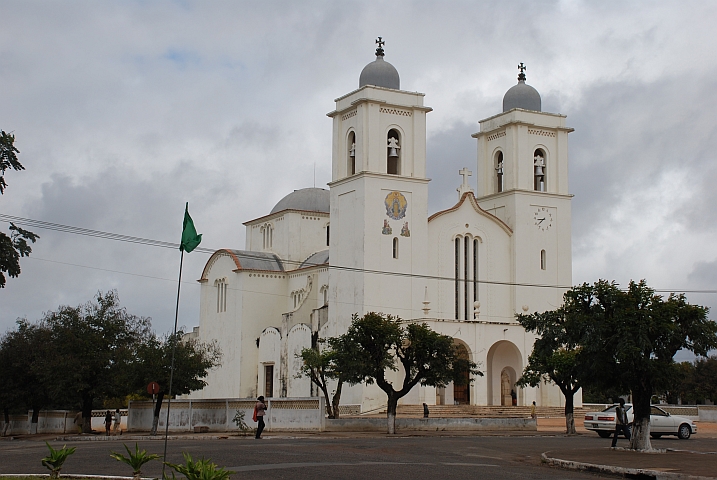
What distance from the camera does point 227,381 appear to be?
59281mm

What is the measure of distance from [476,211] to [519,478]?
37785mm

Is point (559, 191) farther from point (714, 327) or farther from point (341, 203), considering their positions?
point (714, 327)

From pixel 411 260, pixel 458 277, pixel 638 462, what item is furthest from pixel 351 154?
pixel 638 462

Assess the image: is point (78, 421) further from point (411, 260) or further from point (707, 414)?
point (707, 414)

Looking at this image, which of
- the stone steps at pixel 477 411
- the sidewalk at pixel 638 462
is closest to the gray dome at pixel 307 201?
the stone steps at pixel 477 411

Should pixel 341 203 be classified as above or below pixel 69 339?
above

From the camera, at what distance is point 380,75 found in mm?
53531

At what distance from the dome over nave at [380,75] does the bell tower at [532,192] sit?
744cm

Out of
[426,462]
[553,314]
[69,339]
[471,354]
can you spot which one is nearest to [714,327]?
[553,314]

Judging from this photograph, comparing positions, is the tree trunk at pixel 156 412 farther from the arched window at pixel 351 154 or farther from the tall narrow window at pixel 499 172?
the tall narrow window at pixel 499 172

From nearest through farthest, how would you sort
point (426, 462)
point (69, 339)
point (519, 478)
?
point (519, 478), point (426, 462), point (69, 339)

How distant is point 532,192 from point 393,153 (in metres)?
9.11

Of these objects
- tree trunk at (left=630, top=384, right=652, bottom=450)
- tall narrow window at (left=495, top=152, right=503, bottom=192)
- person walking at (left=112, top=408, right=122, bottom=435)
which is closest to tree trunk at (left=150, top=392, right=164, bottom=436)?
person walking at (left=112, top=408, right=122, bottom=435)

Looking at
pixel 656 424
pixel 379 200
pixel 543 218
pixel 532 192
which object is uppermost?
pixel 532 192
